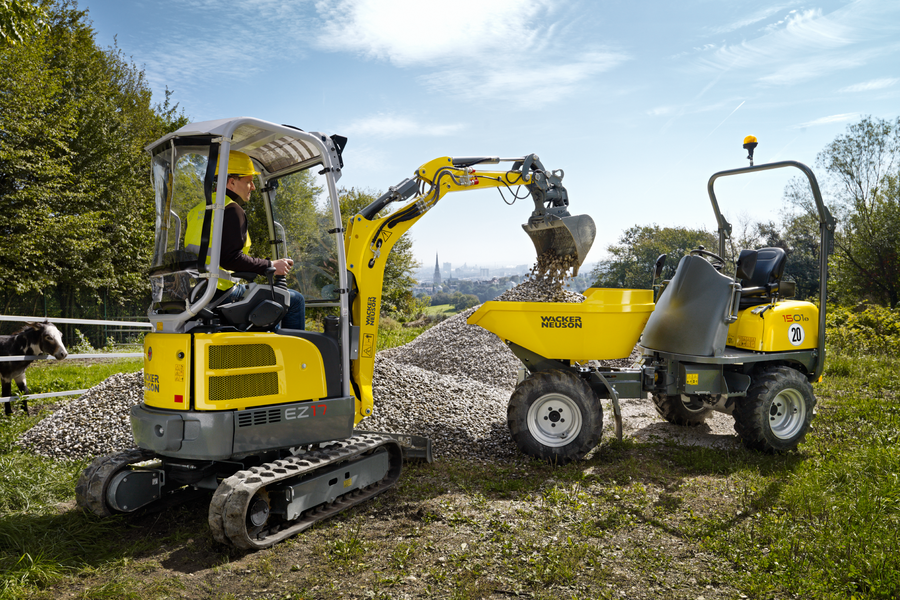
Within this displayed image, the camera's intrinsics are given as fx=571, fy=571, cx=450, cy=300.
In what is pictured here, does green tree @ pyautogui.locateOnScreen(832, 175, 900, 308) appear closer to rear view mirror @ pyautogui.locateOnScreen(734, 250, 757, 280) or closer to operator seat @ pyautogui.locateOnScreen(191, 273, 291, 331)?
rear view mirror @ pyautogui.locateOnScreen(734, 250, 757, 280)

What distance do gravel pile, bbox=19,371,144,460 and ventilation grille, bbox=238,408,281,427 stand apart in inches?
105

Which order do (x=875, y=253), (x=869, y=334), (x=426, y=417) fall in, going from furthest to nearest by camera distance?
(x=875, y=253), (x=869, y=334), (x=426, y=417)

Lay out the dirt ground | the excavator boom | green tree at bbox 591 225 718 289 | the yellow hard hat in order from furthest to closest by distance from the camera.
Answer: green tree at bbox 591 225 718 289 → the excavator boom → the yellow hard hat → the dirt ground

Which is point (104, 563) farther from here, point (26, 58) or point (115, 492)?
point (26, 58)

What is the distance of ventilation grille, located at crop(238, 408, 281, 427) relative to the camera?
13.1ft

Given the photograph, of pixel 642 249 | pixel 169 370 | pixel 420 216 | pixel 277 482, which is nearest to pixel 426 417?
pixel 420 216

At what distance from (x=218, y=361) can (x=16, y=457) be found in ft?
11.0

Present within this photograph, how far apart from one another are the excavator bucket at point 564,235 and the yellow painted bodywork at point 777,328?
190cm

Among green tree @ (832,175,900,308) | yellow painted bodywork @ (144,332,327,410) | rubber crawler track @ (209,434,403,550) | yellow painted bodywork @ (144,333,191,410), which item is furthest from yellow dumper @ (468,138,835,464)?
green tree @ (832,175,900,308)

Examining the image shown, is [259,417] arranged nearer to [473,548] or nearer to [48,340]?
[473,548]

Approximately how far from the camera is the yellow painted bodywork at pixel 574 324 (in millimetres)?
5641

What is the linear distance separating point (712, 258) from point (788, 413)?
1848mm

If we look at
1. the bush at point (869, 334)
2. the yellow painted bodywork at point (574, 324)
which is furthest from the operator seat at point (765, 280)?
the bush at point (869, 334)

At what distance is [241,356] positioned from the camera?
4004 millimetres
